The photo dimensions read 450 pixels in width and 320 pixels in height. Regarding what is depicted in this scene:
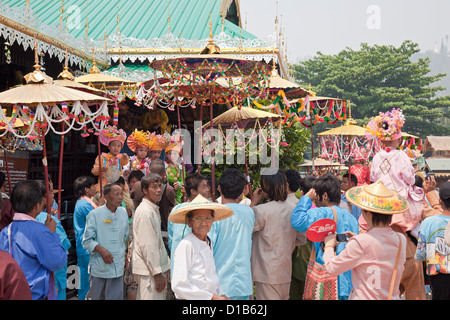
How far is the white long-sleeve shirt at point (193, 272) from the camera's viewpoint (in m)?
3.04

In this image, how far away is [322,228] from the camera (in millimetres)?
3650

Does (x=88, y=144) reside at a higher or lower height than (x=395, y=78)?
lower

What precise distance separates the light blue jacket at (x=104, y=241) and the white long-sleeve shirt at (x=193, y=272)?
205cm

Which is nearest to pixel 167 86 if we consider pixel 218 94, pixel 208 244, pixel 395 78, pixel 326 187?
pixel 218 94

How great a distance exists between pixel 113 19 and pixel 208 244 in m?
11.7

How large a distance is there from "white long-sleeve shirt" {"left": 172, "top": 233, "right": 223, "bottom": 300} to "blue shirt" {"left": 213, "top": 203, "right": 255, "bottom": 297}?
713 millimetres

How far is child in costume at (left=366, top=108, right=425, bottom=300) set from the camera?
472cm

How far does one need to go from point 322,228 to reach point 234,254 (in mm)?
843

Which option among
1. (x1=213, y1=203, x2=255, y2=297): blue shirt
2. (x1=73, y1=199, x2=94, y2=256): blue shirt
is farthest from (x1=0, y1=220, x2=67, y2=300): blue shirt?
(x1=73, y1=199, x2=94, y2=256): blue shirt

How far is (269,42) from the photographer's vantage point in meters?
11.1

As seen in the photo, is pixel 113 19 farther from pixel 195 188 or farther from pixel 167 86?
pixel 195 188

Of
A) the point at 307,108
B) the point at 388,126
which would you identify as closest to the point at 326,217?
the point at 388,126

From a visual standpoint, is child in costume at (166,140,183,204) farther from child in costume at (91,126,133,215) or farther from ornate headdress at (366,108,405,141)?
ornate headdress at (366,108,405,141)

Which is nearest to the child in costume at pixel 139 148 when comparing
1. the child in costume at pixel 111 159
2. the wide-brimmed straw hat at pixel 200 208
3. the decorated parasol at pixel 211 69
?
the child in costume at pixel 111 159
